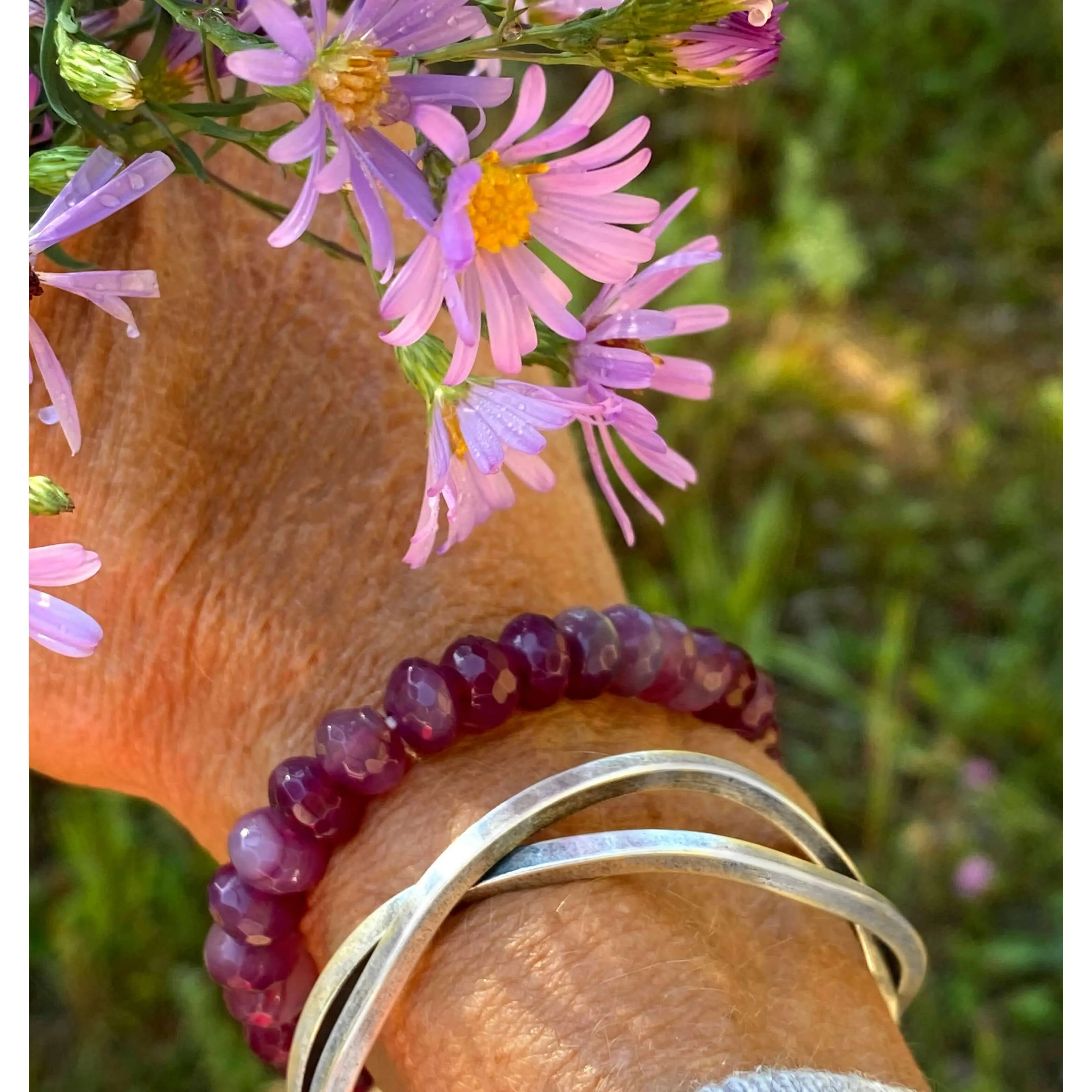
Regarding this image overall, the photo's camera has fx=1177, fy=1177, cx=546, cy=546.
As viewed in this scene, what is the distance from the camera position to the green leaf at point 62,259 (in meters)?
0.42

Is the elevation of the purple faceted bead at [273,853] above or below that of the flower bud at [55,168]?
below

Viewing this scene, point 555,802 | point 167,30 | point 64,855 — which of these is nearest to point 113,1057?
point 64,855

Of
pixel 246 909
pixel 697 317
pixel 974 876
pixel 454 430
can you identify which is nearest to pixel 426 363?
pixel 454 430

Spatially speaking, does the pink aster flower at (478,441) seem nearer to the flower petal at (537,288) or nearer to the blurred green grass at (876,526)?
the flower petal at (537,288)

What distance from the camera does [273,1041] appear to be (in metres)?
0.50

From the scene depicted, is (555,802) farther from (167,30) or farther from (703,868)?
(167,30)

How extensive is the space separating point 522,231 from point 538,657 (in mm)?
186

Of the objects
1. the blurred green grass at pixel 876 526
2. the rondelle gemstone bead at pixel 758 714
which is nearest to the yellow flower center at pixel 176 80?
the rondelle gemstone bead at pixel 758 714

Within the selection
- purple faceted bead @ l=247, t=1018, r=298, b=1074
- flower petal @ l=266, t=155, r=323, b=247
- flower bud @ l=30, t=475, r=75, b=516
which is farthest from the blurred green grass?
flower petal @ l=266, t=155, r=323, b=247

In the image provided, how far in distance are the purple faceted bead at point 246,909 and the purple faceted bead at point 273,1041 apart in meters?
0.04

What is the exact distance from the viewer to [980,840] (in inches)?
53.6

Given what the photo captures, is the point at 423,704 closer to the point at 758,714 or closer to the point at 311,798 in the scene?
the point at 311,798

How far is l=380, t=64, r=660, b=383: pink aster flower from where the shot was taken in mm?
325

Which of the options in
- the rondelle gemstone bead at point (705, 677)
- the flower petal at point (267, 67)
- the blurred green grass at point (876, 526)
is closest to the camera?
the flower petal at point (267, 67)
